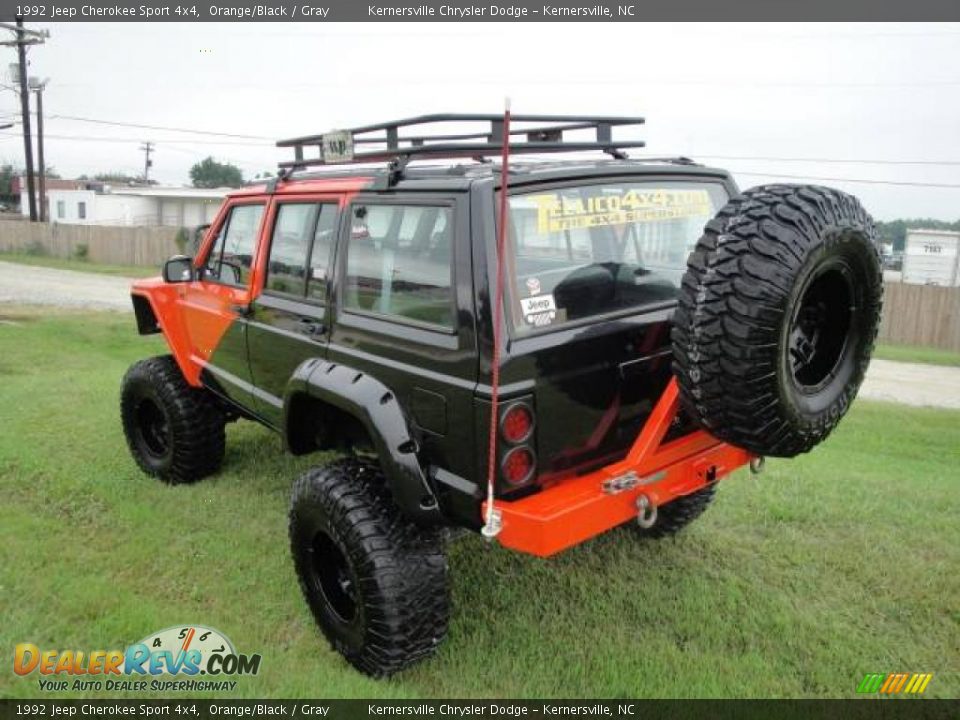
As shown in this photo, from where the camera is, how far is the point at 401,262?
3.08m

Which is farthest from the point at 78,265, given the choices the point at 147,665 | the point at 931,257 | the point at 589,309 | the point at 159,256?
the point at 931,257

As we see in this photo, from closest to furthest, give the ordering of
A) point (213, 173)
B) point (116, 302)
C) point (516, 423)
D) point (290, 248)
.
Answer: point (516, 423)
point (290, 248)
point (116, 302)
point (213, 173)

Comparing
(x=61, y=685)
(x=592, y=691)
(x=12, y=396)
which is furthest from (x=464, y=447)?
(x=12, y=396)

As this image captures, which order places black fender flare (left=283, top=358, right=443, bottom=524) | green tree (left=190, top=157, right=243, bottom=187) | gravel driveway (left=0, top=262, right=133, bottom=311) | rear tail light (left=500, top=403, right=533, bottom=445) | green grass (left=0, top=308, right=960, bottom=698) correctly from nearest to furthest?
rear tail light (left=500, top=403, right=533, bottom=445) → black fender flare (left=283, top=358, right=443, bottom=524) → green grass (left=0, top=308, right=960, bottom=698) → gravel driveway (left=0, top=262, right=133, bottom=311) → green tree (left=190, top=157, right=243, bottom=187)

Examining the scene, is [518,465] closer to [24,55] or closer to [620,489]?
[620,489]

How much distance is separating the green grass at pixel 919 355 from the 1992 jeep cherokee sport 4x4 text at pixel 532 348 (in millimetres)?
13730

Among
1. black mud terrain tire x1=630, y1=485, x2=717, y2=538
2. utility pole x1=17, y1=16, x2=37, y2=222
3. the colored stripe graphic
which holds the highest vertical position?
utility pole x1=17, y1=16, x2=37, y2=222

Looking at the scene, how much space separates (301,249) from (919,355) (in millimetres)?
15556

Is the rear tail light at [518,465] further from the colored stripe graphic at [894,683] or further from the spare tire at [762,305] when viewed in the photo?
the colored stripe graphic at [894,683]

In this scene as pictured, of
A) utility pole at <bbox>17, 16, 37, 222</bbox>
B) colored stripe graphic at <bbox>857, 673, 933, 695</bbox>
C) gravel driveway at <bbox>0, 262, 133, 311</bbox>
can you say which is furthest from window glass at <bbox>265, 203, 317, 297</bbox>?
utility pole at <bbox>17, 16, 37, 222</bbox>

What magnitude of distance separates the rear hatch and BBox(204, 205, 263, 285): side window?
1.93 meters

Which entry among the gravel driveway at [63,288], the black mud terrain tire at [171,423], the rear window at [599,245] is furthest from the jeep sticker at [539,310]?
the gravel driveway at [63,288]

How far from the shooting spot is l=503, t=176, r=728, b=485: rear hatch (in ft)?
8.94

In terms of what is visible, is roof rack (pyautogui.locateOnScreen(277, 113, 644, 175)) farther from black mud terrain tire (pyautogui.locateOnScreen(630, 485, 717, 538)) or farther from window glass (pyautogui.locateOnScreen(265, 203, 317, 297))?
black mud terrain tire (pyautogui.locateOnScreen(630, 485, 717, 538))
